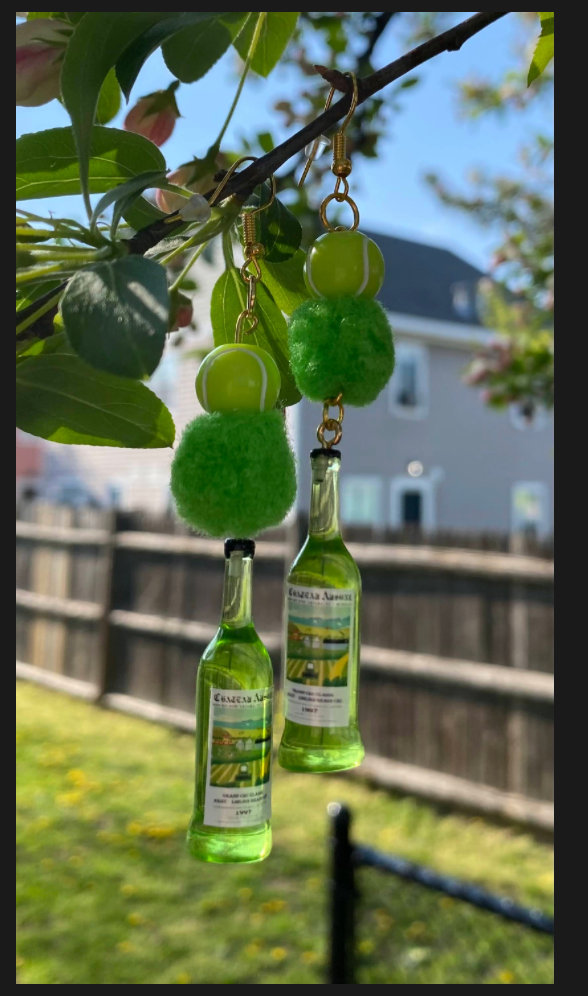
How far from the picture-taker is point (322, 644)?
0.62 metres

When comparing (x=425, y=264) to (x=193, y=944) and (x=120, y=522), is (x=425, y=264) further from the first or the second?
(x=193, y=944)

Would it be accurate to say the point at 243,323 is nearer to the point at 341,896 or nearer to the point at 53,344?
the point at 53,344

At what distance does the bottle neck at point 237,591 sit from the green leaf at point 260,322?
0.14 m

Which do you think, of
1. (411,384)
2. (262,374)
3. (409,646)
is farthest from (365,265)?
(411,384)

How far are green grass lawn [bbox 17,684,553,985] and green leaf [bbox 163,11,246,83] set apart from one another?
2688mm

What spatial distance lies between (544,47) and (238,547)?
1.80 feet

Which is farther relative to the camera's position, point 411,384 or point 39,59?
point 411,384

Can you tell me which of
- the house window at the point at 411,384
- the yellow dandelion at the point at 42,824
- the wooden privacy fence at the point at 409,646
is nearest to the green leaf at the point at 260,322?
the wooden privacy fence at the point at 409,646

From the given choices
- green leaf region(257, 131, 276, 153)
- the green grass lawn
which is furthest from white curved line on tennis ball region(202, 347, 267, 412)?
the green grass lawn

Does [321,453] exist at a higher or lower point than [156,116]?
lower

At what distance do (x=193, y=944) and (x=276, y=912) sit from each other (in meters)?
0.37

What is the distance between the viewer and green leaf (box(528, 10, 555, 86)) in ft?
2.45

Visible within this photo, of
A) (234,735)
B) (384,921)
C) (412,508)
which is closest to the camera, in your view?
(234,735)

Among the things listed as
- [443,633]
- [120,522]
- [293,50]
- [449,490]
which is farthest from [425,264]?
[293,50]
